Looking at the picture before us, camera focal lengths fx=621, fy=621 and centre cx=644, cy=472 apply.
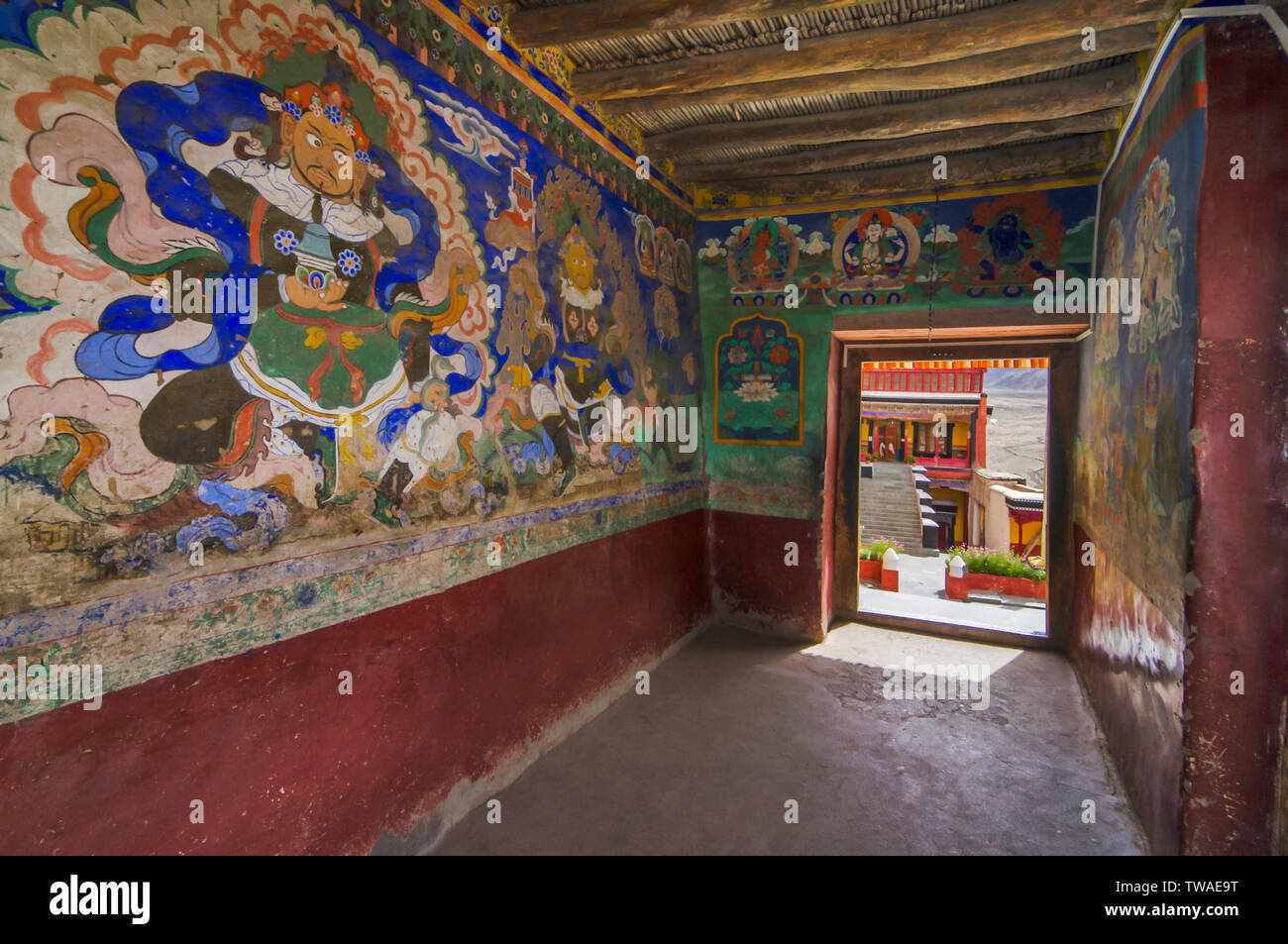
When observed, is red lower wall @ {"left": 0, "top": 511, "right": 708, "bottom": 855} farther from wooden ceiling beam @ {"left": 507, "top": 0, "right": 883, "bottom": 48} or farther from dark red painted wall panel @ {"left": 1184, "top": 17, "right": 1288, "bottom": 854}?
dark red painted wall panel @ {"left": 1184, "top": 17, "right": 1288, "bottom": 854}

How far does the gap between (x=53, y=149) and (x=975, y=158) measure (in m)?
4.27

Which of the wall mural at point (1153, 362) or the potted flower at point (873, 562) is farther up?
the wall mural at point (1153, 362)

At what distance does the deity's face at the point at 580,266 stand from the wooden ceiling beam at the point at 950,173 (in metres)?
1.53

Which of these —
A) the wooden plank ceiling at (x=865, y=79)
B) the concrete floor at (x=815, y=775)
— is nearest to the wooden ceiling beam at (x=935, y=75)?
the wooden plank ceiling at (x=865, y=79)

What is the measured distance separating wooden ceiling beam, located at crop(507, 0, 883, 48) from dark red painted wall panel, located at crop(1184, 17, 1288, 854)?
1279 millimetres

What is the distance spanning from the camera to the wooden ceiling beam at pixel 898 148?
3248 millimetres

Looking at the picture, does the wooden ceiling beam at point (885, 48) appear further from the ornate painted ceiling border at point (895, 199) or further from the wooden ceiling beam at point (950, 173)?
the ornate painted ceiling border at point (895, 199)


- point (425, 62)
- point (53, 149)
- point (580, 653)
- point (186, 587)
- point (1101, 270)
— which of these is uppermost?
point (425, 62)

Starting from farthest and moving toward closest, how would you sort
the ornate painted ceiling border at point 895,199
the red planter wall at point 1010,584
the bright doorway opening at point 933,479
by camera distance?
the bright doorway opening at point 933,479, the red planter wall at point 1010,584, the ornate painted ceiling border at point 895,199

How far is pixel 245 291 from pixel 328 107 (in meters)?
→ 0.69

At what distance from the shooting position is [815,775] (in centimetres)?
285
